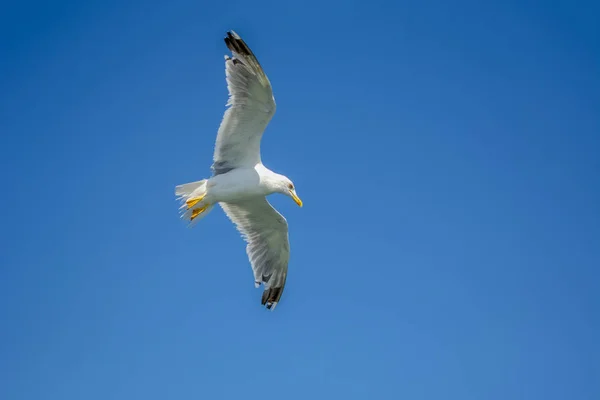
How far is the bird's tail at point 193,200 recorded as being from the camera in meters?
13.6

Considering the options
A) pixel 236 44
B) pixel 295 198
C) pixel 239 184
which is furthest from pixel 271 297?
pixel 236 44

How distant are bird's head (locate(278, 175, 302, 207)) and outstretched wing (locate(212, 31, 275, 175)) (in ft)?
1.69

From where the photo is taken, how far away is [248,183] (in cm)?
1377

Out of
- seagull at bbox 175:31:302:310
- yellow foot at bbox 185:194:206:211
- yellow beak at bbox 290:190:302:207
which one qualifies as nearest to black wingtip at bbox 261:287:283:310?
seagull at bbox 175:31:302:310

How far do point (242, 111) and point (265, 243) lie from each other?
277cm

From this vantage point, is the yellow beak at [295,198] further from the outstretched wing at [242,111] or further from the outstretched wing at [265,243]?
the outstretched wing at [242,111]

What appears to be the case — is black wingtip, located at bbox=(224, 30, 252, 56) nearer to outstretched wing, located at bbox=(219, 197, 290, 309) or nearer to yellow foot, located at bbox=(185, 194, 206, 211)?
yellow foot, located at bbox=(185, 194, 206, 211)

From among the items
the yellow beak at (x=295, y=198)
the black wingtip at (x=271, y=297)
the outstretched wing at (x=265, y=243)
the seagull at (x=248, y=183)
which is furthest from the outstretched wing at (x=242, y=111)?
the black wingtip at (x=271, y=297)

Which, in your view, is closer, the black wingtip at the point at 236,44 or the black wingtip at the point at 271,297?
the black wingtip at the point at 236,44

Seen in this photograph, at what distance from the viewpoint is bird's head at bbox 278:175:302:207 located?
1407 centimetres

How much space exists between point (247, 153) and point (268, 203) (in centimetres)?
107

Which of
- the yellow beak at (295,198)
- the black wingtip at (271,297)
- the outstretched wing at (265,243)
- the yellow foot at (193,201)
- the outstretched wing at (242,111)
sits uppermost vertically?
the outstretched wing at (242,111)

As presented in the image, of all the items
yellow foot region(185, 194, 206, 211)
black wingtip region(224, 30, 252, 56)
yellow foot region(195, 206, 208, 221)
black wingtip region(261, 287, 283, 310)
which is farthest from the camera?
black wingtip region(261, 287, 283, 310)

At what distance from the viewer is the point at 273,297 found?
15281mm
